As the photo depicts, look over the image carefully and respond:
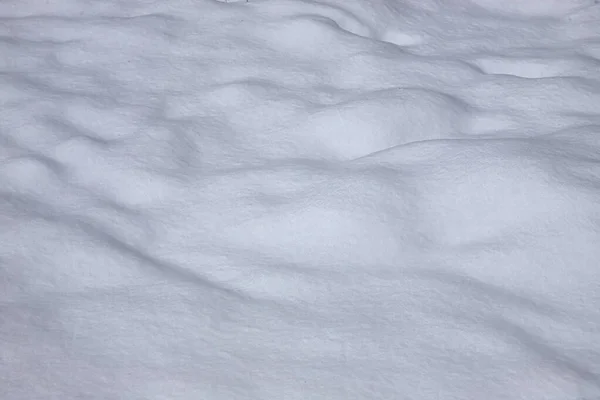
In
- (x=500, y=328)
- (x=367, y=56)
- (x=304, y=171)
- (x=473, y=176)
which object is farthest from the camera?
(x=367, y=56)

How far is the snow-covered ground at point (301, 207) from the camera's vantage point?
4.48 ft

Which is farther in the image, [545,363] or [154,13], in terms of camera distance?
[154,13]

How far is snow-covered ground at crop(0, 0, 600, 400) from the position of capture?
1365 millimetres

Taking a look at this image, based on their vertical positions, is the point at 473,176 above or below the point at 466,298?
above

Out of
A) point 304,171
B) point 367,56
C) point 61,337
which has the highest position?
point 367,56

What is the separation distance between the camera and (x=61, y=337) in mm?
1433

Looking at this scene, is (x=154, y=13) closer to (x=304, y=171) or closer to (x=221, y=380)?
(x=304, y=171)

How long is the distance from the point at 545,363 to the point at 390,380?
A: 11.6 inches

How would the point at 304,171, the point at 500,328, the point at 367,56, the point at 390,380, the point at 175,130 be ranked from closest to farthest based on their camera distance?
the point at 390,380 → the point at 500,328 → the point at 304,171 → the point at 175,130 → the point at 367,56

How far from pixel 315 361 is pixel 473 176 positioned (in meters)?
0.71

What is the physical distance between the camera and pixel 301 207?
1.82m

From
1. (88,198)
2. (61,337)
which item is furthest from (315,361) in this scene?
(88,198)

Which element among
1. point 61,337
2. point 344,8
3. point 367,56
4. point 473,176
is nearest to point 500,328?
point 473,176

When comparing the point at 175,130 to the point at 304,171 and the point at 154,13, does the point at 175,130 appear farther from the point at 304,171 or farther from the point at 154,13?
the point at 154,13
